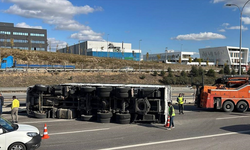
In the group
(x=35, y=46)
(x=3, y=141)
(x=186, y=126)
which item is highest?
(x=35, y=46)

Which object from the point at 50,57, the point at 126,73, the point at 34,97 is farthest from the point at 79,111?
the point at 50,57

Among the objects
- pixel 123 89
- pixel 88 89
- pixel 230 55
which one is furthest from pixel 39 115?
pixel 230 55

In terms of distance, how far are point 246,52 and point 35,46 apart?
117121mm

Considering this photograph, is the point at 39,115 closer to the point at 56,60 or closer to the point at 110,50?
the point at 56,60

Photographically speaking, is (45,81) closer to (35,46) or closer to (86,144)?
(86,144)

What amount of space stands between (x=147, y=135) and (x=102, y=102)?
3.54 metres

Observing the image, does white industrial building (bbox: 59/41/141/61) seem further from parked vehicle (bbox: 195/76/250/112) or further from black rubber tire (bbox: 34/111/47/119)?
black rubber tire (bbox: 34/111/47/119)

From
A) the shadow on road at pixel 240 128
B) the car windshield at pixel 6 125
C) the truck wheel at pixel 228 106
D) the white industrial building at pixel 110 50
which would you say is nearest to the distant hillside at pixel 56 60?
the white industrial building at pixel 110 50

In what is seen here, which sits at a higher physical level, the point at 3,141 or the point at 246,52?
the point at 246,52

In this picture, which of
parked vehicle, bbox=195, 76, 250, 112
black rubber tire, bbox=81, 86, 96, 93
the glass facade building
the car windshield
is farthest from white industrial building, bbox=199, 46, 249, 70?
the car windshield

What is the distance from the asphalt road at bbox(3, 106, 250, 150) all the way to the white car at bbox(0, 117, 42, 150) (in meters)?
0.95

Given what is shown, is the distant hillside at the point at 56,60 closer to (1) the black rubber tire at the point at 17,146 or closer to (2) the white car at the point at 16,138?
(2) the white car at the point at 16,138

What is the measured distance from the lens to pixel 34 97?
1349 centimetres

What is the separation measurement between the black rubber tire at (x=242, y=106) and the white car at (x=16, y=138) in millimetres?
14125
